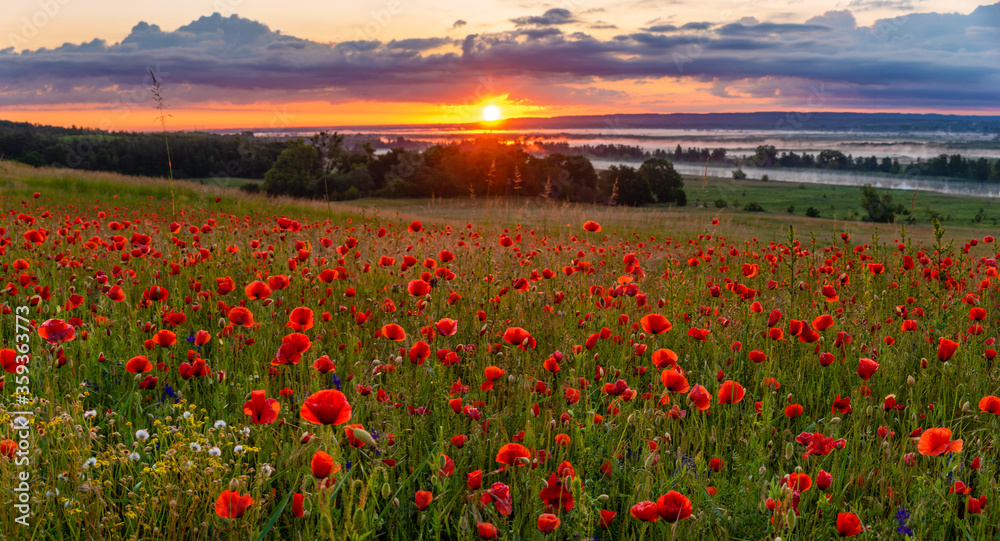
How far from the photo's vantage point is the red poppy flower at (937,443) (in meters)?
1.73

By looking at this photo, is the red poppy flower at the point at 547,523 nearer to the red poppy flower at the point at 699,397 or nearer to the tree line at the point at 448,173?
the red poppy flower at the point at 699,397

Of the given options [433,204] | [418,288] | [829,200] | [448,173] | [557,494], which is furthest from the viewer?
[829,200]

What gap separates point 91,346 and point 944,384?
14.8ft

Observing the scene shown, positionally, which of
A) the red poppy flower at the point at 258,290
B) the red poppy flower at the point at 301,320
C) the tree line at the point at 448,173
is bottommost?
the red poppy flower at the point at 301,320

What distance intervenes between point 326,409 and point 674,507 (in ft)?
3.01

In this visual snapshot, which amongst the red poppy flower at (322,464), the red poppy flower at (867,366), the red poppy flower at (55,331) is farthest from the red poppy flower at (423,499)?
the red poppy flower at (867,366)

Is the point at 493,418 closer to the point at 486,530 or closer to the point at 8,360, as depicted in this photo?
the point at 486,530

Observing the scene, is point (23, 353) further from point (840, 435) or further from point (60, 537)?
point (840, 435)

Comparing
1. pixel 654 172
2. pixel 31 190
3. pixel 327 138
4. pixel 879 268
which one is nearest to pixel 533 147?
pixel 654 172

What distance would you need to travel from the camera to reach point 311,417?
1.43m

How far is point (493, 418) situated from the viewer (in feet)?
7.47

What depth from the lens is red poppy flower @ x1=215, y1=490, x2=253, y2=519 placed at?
4.80 feet

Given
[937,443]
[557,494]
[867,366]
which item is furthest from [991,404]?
[557,494]

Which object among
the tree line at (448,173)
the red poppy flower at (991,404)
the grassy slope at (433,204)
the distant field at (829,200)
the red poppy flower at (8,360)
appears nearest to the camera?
the red poppy flower at (991,404)
